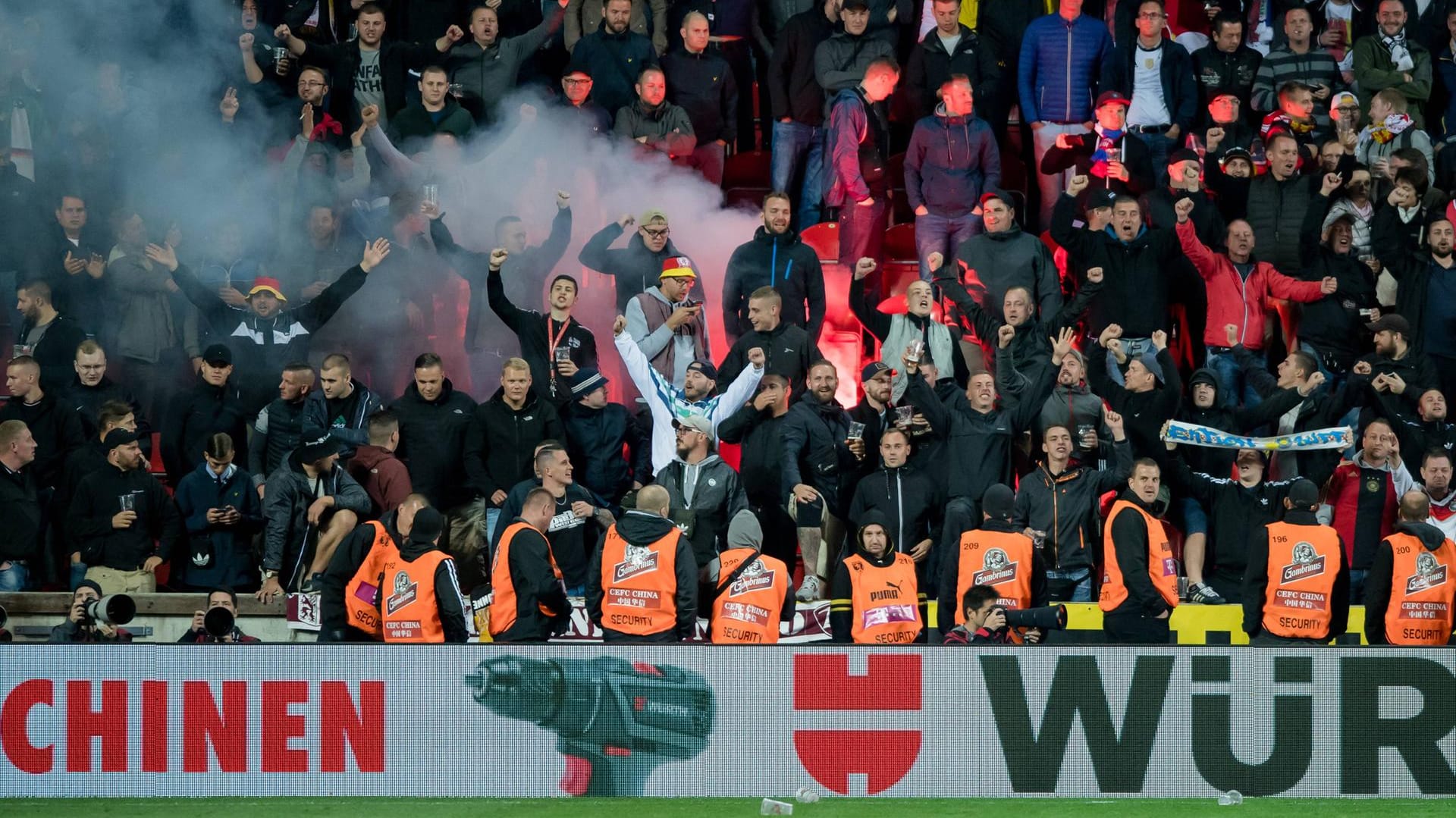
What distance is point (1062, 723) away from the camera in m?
8.34

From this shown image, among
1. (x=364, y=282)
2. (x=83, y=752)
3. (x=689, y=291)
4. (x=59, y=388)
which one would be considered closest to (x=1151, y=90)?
(x=689, y=291)

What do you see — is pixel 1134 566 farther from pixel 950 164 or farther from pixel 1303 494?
pixel 950 164

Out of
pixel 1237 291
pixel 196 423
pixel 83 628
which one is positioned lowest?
pixel 83 628

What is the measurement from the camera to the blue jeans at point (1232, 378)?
39.2 feet

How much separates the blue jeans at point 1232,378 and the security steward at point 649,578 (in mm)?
4510

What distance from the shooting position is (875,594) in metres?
9.41

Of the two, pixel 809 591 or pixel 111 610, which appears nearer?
pixel 111 610

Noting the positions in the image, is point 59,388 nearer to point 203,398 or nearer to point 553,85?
point 203,398

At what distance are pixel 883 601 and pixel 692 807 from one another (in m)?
1.63

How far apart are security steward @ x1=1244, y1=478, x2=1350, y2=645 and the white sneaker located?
2.34 meters

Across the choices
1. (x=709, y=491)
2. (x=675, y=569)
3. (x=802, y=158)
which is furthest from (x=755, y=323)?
(x=675, y=569)

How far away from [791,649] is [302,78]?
264 inches

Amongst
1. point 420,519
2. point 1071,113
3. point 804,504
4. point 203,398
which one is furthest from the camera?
point 1071,113

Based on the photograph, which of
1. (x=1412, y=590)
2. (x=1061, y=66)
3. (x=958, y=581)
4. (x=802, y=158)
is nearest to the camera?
(x=1412, y=590)
